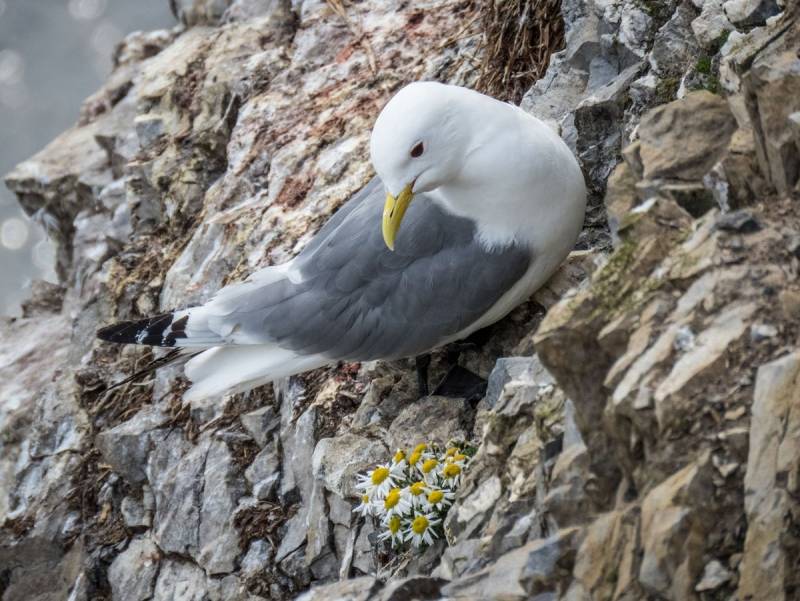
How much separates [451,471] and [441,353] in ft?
3.87

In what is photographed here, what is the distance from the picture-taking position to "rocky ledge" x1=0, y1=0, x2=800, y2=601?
108 inches

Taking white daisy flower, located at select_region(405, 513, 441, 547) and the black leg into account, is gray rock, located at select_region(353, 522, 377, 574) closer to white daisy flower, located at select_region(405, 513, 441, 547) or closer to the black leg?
white daisy flower, located at select_region(405, 513, 441, 547)

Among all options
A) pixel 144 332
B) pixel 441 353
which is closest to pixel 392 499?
pixel 441 353

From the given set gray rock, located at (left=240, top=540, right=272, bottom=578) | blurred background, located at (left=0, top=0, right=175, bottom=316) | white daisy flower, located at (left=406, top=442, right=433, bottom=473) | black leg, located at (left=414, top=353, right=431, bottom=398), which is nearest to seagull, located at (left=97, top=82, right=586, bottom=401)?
black leg, located at (left=414, top=353, right=431, bottom=398)

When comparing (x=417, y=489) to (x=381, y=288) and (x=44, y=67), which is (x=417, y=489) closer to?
(x=381, y=288)

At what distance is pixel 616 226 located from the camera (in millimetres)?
3367

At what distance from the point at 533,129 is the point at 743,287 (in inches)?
68.5

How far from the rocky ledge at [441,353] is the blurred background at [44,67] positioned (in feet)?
14.8

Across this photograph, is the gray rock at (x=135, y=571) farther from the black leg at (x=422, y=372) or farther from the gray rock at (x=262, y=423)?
the black leg at (x=422, y=372)

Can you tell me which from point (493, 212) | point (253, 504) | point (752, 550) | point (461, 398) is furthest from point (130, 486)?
point (752, 550)

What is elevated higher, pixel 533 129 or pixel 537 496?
pixel 533 129

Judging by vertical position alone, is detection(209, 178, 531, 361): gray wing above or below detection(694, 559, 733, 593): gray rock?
above

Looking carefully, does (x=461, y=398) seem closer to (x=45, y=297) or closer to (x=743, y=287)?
(x=743, y=287)

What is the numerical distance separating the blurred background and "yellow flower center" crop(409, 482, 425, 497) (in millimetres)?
10510
